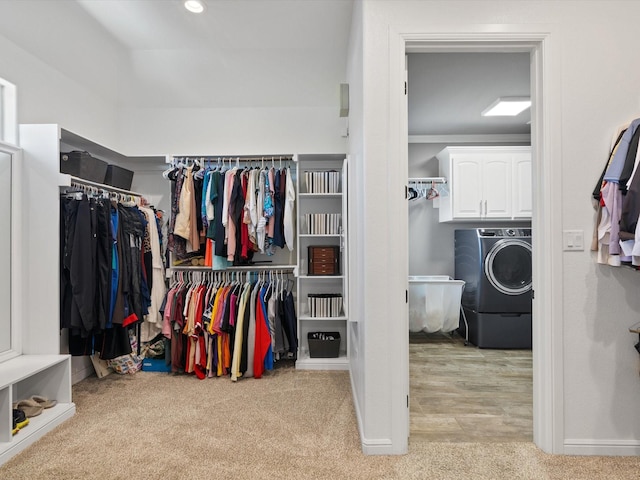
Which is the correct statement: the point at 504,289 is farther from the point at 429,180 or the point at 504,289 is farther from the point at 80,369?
the point at 80,369

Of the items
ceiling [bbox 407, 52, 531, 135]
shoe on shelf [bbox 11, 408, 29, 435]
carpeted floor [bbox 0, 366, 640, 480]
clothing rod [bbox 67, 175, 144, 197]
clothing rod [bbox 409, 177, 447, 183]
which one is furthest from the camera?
clothing rod [bbox 409, 177, 447, 183]

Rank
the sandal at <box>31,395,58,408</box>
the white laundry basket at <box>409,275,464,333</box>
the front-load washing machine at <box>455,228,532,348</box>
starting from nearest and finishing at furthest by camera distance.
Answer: the sandal at <box>31,395,58,408</box>
the front-load washing machine at <box>455,228,532,348</box>
the white laundry basket at <box>409,275,464,333</box>

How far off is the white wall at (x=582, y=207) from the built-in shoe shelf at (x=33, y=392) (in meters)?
1.84

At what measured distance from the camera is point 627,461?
1.99 m

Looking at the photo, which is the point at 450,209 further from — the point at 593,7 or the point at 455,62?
the point at 593,7

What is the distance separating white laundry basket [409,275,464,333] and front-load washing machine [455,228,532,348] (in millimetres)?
234

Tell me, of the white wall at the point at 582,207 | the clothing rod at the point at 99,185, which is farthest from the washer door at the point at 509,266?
the clothing rod at the point at 99,185

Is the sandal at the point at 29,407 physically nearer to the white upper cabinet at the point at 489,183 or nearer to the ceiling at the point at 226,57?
the ceiling at the point at 226,57

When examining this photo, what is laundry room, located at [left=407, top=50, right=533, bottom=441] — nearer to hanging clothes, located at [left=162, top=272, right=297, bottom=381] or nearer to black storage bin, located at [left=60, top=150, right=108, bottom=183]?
hanging clothes, located at [left=162, top=272, right=297, bottom=381]

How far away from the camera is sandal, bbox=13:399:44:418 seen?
7.64 ft

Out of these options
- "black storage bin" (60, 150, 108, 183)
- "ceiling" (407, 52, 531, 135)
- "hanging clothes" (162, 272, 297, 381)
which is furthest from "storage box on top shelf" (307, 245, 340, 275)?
"black storage bin" (60, 150, 108, 183)

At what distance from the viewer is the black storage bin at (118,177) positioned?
3.24 meters

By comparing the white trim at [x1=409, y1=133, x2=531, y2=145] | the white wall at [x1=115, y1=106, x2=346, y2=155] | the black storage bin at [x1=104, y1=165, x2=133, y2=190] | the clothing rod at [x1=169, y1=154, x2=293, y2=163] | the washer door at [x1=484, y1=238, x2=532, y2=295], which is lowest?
the washer door at [x1=484, y1=238, x2=532, y2=295]

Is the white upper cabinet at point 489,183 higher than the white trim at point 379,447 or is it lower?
higher
